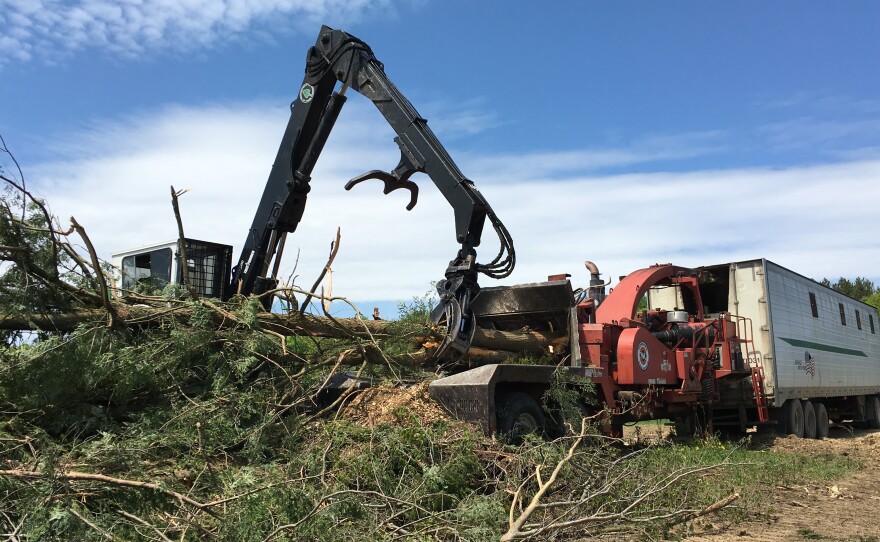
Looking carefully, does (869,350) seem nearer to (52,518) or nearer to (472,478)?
(472,478)

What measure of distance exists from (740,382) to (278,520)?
10193mm

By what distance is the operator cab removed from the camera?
824 cm

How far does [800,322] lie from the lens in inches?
560

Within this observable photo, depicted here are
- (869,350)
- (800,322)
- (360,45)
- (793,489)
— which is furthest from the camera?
(869,350)

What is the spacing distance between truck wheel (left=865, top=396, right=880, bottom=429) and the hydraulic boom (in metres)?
15.8

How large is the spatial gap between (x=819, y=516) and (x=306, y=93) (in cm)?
685

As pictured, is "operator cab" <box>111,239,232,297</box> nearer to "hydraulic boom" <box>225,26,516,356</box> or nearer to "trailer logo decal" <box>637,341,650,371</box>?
"hydraulic boom" <box>225,26,516,356</box>

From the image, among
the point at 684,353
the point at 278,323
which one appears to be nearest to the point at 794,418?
the point at 684,353

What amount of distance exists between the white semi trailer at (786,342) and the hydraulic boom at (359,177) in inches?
272

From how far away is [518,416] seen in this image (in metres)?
6.62

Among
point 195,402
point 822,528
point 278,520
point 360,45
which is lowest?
point 822,528

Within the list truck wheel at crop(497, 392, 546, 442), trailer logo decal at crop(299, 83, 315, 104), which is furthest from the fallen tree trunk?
trailer logo decal at crop(299, 83, 315, 104)

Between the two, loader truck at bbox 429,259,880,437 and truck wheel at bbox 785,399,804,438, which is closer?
loader truck at bbox 429,259,880,437

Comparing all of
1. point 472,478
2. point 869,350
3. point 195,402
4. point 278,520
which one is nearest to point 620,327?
point 472,478
